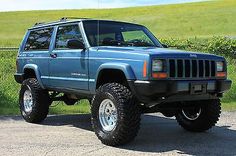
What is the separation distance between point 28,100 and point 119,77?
3014 mm

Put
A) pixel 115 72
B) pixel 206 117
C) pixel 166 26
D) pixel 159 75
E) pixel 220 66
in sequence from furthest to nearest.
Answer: pixel 166 26 < pixel 206 117 < pixel 220 66 < pixel 115 72 < pixel 159 75

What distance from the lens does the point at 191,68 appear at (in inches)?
281

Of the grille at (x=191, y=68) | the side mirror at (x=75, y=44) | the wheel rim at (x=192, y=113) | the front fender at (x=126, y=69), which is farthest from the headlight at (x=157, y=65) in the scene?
the wheel rim at (x=192, y=113)

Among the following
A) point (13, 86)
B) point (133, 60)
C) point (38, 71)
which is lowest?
point (13, 86)

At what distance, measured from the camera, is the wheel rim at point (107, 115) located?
24.2 feet

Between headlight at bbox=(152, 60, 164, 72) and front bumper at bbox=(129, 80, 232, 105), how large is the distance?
7.2 inches

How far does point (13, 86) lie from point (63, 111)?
3829 millimetres

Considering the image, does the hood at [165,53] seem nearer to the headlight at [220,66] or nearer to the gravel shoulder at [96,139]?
the headlight at [220,66]

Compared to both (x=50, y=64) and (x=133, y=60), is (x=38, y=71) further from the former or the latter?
(x=133, y=60)

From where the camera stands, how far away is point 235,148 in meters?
7.09

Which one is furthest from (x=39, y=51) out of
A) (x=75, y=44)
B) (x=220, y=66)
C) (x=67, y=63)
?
(x=220, y=66)

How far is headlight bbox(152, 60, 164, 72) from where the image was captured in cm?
681

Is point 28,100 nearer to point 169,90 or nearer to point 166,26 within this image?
point 169,90

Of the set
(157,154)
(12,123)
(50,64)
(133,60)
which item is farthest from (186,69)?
(12,123)
